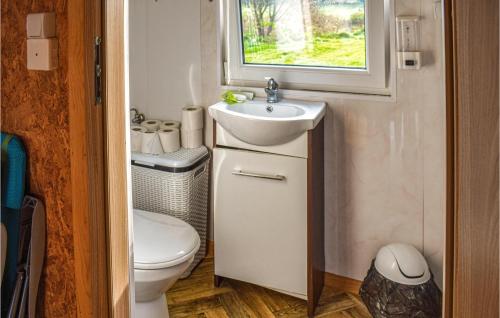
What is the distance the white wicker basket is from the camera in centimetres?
277

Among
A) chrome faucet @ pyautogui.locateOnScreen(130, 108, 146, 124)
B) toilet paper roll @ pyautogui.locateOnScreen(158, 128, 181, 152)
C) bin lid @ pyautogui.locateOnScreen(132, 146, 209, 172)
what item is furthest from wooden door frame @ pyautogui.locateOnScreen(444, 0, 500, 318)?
chrome faucet @ pyautogui.locateOnScreen(130, 108, 146, 124)

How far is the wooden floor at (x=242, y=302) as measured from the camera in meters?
2.57

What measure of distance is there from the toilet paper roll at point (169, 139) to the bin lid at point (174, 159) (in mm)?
29

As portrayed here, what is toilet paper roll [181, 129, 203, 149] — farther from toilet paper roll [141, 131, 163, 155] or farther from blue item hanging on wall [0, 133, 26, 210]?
blue item hanging on wall [0, 133, 26, 210]

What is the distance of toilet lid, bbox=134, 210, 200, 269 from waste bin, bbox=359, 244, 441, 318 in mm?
842

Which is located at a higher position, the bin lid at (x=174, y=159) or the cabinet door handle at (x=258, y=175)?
the bin lid at (x=174, y=159)

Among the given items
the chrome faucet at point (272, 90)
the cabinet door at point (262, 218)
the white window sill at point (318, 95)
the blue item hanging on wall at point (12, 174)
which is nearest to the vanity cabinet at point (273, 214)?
the cabinet door at point (262, 218)

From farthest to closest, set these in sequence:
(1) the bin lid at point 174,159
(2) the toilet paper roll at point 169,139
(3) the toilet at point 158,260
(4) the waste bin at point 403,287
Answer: (2) the toilet paper roll at point 169,139 < (1) the bin lid at point 174,159 < (4) the waste bin at point 403,287 < (3) the toilet at point 158,260

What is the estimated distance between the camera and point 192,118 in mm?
2900

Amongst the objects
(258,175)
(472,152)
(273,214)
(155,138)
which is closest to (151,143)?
(155,138)

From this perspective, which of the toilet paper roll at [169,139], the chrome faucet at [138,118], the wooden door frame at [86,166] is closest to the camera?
the wooden door frame at [86,166]

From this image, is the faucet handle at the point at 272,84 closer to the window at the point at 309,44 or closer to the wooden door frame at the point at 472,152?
the window at the point at 309,44

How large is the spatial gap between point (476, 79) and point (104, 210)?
832 millimetres

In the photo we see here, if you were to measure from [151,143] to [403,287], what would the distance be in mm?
1446
